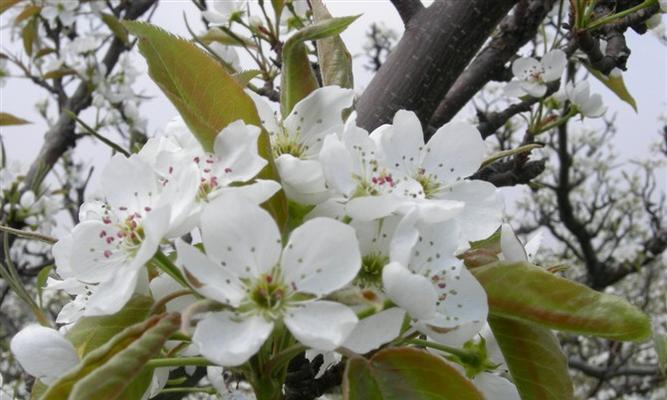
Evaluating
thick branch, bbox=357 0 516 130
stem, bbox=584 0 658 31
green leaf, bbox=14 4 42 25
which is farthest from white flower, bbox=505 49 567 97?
green leaf, bbox=14 4 42 25

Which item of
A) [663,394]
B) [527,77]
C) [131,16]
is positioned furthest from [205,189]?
[663,394]

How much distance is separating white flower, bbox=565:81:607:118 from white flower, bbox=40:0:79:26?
2324mm

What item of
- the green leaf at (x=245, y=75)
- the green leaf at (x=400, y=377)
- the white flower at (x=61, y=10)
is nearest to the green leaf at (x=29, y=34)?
the white flower at (x=61, y=10)

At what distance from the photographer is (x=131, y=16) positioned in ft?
10.8

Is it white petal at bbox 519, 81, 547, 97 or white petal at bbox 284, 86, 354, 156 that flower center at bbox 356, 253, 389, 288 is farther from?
white petal at bbox 519, 81, 547, 97

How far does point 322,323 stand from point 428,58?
2.52 ft

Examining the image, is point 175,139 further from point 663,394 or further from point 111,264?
point 663,394

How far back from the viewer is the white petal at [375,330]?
0.61 metres

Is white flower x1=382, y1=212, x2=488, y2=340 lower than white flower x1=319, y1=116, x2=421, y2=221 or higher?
lower

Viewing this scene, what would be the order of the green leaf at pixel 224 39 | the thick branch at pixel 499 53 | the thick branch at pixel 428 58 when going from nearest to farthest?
the thick branch at pixel 428 58 → the thick branch at pixel 499 53 → the green leaf at pixel 224 39

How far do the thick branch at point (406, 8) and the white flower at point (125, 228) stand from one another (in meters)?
0.73

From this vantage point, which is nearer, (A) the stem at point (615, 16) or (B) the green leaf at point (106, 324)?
(B) the green leaf at point (106, 324)

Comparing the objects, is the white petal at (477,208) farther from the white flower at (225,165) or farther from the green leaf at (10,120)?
the green leaf at (10,120)

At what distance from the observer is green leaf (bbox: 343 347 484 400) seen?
608 mm
